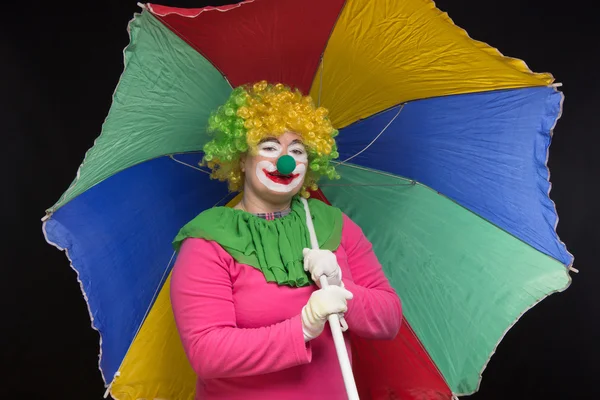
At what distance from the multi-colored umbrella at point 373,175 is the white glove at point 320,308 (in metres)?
0.44

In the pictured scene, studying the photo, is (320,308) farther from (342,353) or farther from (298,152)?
(298,152)

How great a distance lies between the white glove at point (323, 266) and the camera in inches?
61.0

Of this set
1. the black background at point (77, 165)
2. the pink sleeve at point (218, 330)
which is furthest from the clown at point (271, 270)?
the black background at point (77, 165)

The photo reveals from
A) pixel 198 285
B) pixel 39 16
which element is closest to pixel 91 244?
pixel 198 285

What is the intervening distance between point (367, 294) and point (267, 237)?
0.26 m

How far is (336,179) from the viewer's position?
196 cm

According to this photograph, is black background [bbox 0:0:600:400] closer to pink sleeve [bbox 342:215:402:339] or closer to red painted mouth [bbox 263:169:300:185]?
red painted mouth [bbox 263:169:300:185]

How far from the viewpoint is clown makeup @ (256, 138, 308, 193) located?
1683 millimetres

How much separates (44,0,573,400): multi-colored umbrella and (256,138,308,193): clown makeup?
18cm

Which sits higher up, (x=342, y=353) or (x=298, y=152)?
(x=298, y=152)

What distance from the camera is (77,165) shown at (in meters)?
2.53

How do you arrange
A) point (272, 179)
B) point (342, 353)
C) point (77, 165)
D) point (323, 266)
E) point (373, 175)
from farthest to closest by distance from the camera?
point (77, 165) < point (373, 175) < point (272, 179) < point (323, 266) < point (342, 353)

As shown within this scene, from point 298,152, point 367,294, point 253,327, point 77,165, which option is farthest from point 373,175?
point 77,165

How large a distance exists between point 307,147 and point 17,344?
135 cm
